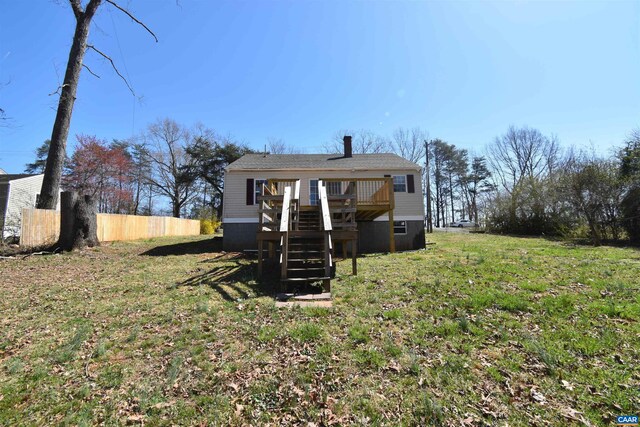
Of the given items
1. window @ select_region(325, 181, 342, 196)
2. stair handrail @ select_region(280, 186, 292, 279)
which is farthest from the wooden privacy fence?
window @ select_region(325, 181, 342, 196)

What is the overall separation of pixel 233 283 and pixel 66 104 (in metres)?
10.0

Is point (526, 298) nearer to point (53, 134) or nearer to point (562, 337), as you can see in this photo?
point (562, 337)

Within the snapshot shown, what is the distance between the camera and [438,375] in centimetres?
302

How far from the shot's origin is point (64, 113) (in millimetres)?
10422

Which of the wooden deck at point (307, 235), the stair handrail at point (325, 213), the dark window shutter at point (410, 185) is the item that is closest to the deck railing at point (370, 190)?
the wooden deck at point (307, 235)

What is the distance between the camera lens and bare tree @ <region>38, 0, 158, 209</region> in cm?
1021

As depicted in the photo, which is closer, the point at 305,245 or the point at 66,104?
the point at 305,245

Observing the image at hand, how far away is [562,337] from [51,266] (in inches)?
467

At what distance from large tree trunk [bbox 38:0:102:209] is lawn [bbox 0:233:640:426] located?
19.8 ft

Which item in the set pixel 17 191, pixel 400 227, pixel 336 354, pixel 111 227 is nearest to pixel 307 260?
pixel 336 354

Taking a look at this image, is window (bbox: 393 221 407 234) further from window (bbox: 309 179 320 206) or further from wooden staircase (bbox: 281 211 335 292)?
wooden staircase (bbox: 281 211 335 292)

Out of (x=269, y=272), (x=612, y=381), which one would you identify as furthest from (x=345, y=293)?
(x=612, y=381)

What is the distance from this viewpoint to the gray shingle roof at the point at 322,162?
15.4 m

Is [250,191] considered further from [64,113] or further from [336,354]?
[336,354]
